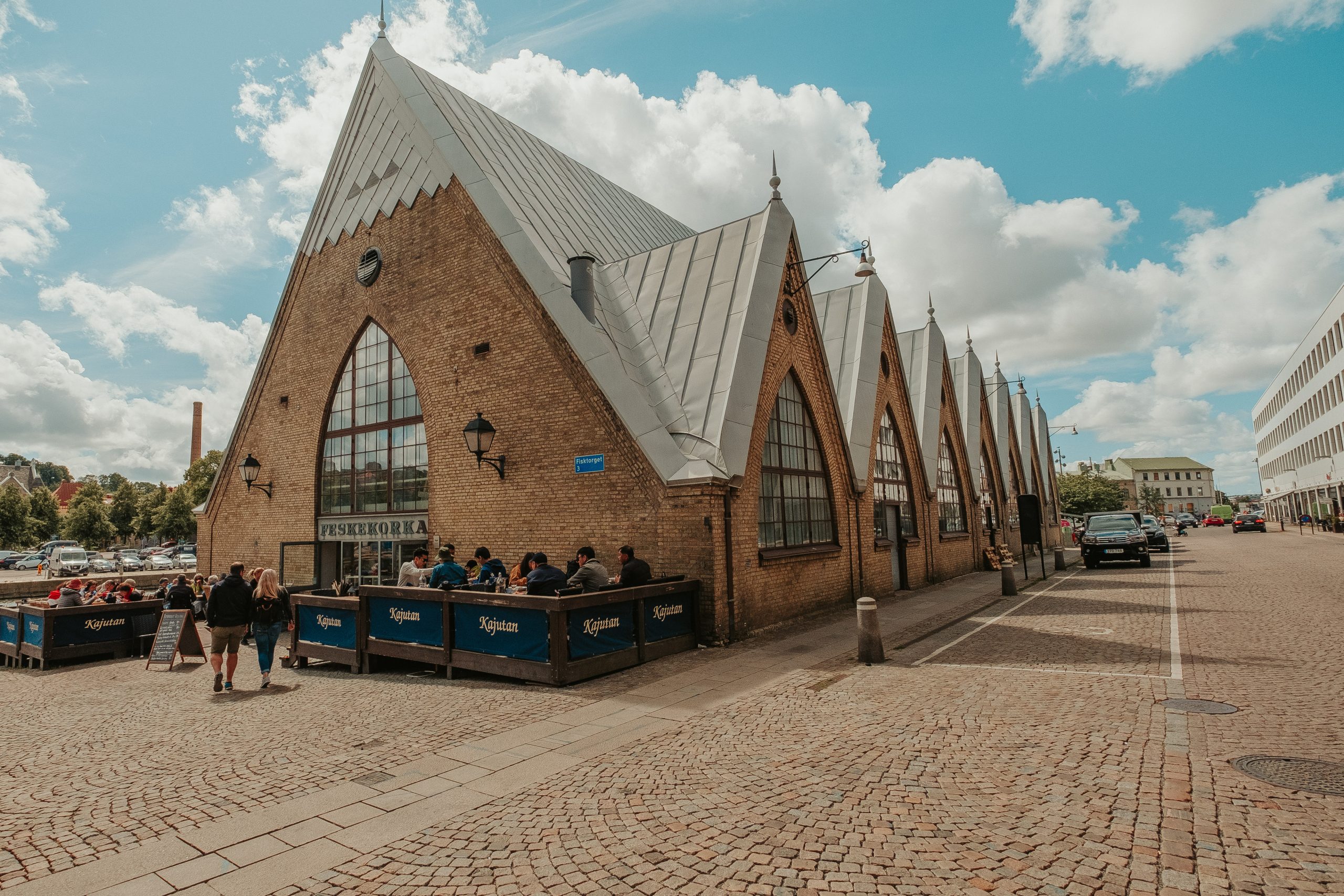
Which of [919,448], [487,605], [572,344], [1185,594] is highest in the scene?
[572,344]

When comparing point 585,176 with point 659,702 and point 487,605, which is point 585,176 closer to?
point 487,605

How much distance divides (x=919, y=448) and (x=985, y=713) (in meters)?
16.4

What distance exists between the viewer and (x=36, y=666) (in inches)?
483

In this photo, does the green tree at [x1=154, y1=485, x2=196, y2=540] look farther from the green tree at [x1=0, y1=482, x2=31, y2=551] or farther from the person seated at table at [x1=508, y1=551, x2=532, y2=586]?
the person seated at table at [x1=508, y1=551, x2=532, y2=586]

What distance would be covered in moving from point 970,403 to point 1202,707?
85.9ft

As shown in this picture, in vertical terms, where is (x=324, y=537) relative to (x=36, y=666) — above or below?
above

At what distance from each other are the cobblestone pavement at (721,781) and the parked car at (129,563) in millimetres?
42675

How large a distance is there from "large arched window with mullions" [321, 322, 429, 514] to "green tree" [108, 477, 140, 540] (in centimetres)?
7260

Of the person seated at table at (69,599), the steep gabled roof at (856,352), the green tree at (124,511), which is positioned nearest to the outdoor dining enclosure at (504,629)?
the person seated at table at (69,599)

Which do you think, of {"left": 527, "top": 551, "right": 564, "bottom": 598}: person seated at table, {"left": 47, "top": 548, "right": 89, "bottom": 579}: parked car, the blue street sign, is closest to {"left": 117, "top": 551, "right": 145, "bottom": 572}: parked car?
{"left": 47, "top": 548, "right": 89, "bottom": 579}: parked car

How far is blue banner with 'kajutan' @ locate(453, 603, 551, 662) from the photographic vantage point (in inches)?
340

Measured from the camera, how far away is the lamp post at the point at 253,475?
19516 mm

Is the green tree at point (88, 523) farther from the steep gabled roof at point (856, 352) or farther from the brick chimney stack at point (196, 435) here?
the steep gabled roof at point (856, 352)

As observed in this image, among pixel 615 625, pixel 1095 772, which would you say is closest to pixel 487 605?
pixel 615 625
